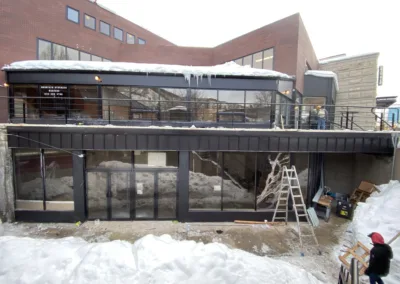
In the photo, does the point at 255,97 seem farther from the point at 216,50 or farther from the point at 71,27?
the point at 71,27

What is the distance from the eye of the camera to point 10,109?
8914mm

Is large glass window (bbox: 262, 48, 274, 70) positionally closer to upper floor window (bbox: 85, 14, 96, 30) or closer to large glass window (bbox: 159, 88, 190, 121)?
large glass window (bbox: 159, 88, 190, 121)

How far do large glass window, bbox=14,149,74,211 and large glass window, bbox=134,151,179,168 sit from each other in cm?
300

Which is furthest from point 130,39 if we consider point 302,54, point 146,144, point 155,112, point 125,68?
point 146,144

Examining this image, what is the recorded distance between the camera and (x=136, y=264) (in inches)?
174

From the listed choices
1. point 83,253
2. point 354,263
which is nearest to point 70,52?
point 83,253

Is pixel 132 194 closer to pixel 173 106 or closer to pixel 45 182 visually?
pixel 45 182

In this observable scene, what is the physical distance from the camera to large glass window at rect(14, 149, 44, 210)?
8.41 metres

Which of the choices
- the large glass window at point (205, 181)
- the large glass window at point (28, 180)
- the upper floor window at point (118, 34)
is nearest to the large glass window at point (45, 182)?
the large glass window at point (28, 180)

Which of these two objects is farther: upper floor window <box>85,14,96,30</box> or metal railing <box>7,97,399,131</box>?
upper floor window <box>85,14,96,30</box>

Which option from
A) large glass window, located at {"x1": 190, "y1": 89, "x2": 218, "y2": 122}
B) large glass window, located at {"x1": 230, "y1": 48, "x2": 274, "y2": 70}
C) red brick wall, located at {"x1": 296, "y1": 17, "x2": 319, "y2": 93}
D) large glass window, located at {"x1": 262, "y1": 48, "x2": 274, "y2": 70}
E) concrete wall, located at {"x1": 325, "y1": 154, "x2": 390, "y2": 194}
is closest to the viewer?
large glass window, located at {"x1": 190, "y1": 89, "x2": 218, "y2": 122}

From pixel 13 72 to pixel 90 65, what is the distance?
12.1 feet

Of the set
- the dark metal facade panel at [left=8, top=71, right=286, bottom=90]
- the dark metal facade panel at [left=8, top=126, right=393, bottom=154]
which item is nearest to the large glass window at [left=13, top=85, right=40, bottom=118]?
the dark metal facade panel at [left=8, top=71, right=286, bottom=90]

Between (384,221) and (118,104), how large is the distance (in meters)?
11.5
